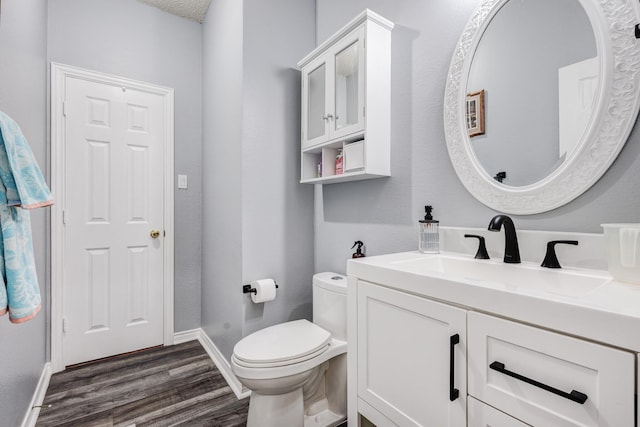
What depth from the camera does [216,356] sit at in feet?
7.20

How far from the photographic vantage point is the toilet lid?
52.4 inches

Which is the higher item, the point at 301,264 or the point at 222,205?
the point at 222,205

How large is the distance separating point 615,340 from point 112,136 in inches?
111

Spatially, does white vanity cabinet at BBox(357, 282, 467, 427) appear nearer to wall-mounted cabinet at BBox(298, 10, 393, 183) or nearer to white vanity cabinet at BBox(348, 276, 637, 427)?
white vanity cabinet at BBox(348, 276, 637, 427)

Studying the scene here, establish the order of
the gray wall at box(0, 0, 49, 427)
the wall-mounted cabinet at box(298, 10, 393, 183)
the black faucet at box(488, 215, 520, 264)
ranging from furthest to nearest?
the wall-mounted cabinet at box(298, 10, 393, 183), the gray wall at box(0, 0, 49, 427), the black faucet at box(488, 215, 520, 264)

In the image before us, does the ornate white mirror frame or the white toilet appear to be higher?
the ornate white mirror frame

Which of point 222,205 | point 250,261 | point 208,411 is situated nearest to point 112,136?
point 222,205

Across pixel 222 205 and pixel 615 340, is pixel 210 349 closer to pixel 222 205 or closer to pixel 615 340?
pixel 222 205

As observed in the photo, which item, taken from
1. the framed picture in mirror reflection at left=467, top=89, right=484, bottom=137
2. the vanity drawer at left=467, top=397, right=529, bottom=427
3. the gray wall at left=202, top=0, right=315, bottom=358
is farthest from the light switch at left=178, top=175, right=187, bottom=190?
the vanity drawer at left=467, top=397, right=529, bottom=427

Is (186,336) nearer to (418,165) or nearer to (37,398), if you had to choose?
(37,398)

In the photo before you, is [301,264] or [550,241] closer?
[550,241]

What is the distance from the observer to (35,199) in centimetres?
87

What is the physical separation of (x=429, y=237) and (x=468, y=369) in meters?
0.64

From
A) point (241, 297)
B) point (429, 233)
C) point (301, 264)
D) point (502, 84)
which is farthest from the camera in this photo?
point (301, 264)
